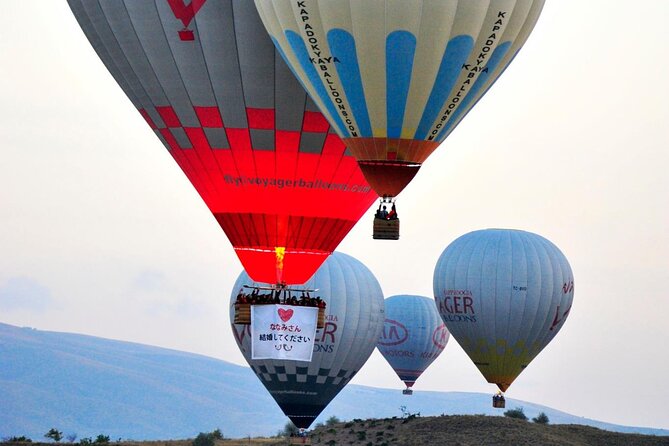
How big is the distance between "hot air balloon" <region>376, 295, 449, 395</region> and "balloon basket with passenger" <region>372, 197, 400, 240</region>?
35.8 m

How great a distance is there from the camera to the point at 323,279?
51.8 metres

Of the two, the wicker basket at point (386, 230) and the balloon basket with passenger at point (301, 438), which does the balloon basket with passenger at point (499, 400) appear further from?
the wicker basket at point (386, 230)

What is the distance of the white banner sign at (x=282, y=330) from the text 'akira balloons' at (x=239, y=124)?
81cm

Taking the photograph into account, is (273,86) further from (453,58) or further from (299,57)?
(453,58)

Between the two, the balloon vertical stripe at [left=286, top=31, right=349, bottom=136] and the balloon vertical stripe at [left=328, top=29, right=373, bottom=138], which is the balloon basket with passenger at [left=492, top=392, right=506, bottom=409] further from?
the balloon vertical stripe at [left=328, top=29, right=373, bottom=138]

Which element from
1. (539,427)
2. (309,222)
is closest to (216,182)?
(309,222)

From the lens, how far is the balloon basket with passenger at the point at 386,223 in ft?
104

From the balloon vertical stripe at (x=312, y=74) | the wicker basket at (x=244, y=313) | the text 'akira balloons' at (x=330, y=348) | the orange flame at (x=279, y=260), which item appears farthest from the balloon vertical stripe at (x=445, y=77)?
the text 'akira balloons' at (x=330, y=348)

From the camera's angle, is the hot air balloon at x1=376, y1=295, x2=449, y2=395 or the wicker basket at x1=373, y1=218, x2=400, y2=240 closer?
the wicker basket at x1=373, y1=218, x2=400, y2=240

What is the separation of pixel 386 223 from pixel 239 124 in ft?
15.6

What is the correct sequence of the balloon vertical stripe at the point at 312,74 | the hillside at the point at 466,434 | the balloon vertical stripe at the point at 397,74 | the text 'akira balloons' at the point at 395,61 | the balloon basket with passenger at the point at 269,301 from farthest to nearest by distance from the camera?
the hillside at the point at 466,434, the balloon basket with passenger at the point at 269,301, the balloon vertical stripe at the point at 312,74, the balloon vertical stripe at the point at 397,74, the text 'akira balloons' at the point at 395,61

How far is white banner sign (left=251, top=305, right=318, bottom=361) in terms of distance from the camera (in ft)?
119

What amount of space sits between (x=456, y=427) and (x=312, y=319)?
1560 centimetres

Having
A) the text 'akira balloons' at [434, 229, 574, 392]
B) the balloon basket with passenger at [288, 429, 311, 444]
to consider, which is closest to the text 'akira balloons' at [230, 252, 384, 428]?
the balloon basket with passenger at [288, 429, 311, 444]
